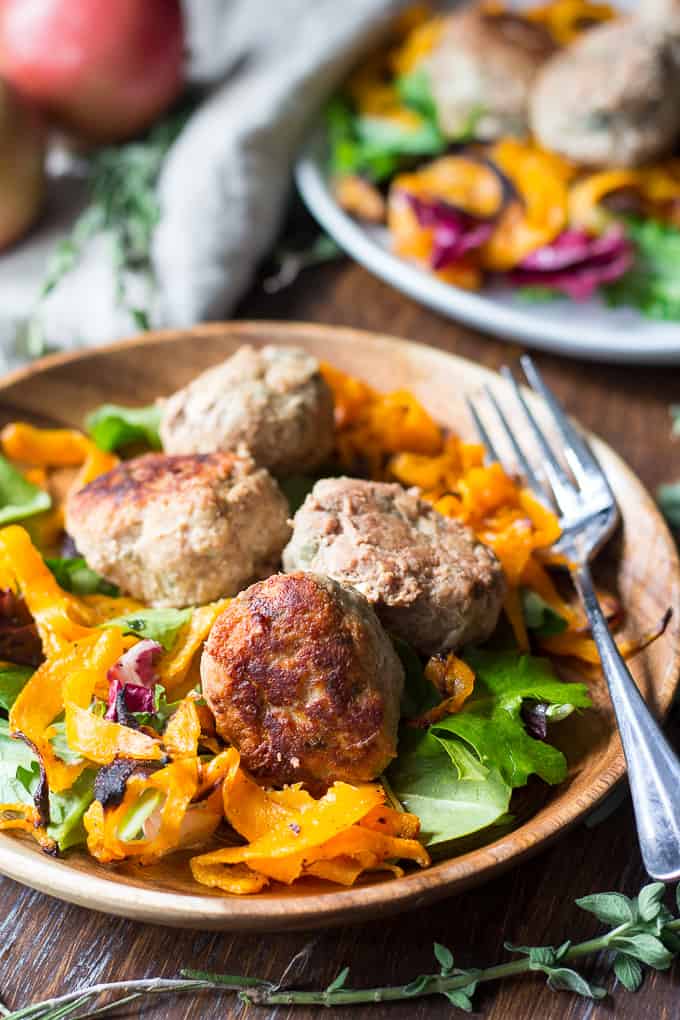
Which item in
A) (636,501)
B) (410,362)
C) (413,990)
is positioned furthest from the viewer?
(410,362)

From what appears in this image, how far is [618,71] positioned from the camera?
503 centimetres

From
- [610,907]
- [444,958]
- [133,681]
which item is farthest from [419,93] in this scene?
[444,958]

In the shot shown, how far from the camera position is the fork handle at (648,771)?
258 cm

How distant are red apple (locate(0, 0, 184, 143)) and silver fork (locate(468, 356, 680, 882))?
Result: 291 cm

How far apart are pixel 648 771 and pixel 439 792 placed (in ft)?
1.74

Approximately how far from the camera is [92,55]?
5.56 meters

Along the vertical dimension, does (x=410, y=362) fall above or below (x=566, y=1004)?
above

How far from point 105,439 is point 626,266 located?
252 centimetres

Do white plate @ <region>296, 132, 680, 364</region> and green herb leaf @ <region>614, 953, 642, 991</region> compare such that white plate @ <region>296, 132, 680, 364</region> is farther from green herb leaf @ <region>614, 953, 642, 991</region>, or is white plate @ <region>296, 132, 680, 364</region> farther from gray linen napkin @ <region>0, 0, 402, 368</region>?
green herb leaf @ <region>614, 953, 642, 991</region>

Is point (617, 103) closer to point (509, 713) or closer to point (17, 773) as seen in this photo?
point (509, 713)

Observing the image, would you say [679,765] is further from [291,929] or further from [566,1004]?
[291,929]

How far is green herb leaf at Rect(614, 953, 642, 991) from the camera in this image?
272cm

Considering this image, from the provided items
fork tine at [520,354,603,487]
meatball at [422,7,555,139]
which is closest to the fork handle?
fork tine at [520,354,603,487]

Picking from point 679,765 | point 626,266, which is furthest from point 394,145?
point 679,765
